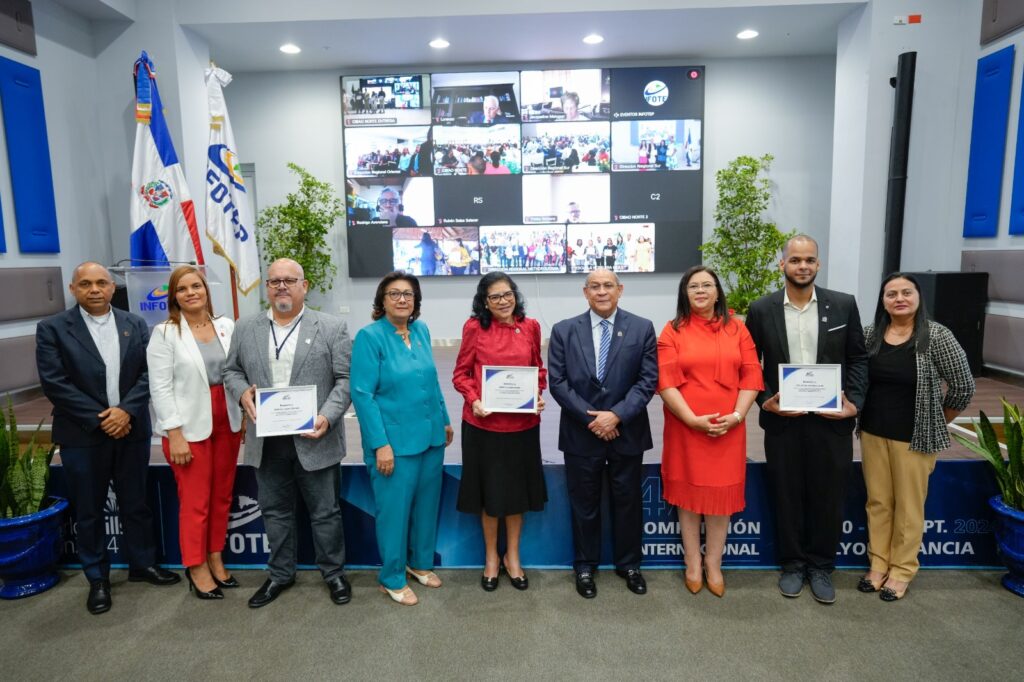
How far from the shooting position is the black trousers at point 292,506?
2594 millimetres

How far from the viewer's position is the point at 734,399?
256 cm

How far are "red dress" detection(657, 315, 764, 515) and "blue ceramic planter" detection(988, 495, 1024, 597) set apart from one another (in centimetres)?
115

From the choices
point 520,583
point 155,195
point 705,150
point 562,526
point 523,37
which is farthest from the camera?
point 705,150

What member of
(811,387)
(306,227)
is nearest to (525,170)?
(306,227)

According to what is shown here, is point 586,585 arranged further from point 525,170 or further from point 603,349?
point 525,170

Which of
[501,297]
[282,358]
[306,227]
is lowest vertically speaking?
[282,358]

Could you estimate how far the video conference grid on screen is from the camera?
770 cm

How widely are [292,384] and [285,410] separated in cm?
14

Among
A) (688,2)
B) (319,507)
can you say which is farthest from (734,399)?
(688,2)

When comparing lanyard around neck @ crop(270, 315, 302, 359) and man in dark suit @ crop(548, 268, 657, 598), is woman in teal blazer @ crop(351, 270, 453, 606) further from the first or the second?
man in dark suit @ crop(548, 268, 657, 598)

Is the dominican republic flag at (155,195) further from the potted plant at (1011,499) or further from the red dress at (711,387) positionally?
the potted plant at (1011,499)

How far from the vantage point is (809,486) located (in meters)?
2.62

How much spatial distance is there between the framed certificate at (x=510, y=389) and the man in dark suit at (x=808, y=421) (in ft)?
3.37

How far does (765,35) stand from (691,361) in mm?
6150
